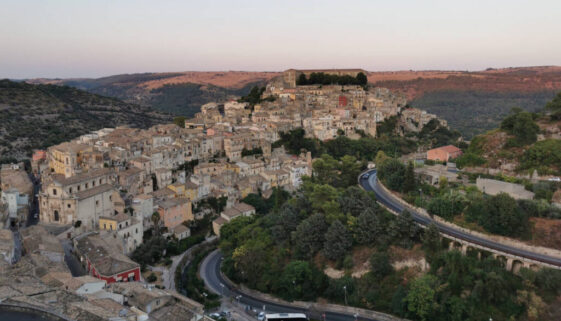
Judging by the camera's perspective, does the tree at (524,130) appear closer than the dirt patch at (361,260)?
No

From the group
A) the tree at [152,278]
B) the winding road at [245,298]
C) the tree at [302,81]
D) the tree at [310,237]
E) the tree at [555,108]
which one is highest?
the tree at [302,81]

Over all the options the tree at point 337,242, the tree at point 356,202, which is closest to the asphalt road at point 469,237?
the tree at point 356,202

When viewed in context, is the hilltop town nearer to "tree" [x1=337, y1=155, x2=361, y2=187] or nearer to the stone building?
the stone building

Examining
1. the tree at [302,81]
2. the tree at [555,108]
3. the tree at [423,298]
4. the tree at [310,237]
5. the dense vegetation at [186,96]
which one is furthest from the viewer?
the dense vegetation at [186,96]

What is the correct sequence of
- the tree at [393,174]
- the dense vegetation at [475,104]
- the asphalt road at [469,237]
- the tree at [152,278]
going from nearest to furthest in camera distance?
the asphalt road at [469,237], the tree at [152,278], the tree at [393,174], the dense vegetation at [475,104]

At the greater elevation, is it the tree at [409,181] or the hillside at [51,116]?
the hillside at [51,116]

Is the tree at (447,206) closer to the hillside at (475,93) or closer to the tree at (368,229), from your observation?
the tree at (368,229)
